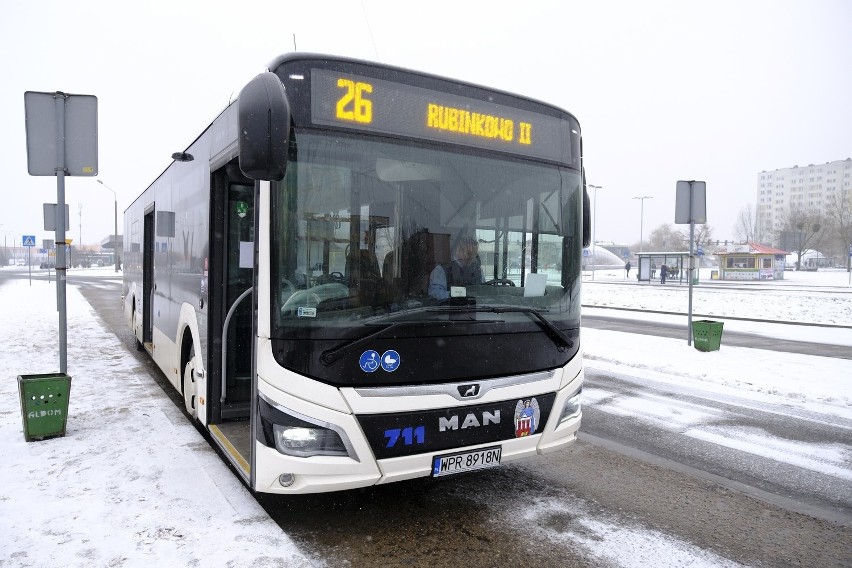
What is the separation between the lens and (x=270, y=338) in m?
3.43

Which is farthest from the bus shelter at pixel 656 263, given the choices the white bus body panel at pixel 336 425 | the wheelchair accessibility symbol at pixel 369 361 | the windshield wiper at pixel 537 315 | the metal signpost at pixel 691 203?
the wheelchair accessibility symbol at pixel 369 361

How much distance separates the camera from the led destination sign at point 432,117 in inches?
139

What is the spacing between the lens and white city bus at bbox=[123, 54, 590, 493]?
3396 millimetres

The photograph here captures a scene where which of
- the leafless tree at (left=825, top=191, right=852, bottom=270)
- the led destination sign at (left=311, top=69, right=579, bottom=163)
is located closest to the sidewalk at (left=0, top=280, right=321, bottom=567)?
the led destination sign at (left=311, top=69, right=579, bottom=163)

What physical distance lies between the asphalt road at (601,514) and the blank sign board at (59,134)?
4221 millimetres

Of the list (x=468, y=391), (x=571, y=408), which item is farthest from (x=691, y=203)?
(x=468, y=391)

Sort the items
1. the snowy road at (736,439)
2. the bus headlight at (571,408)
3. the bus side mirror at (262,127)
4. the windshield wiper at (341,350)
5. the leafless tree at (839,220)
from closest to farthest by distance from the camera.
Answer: the bus side mirror at (262,127) → the windshield wiper at (341,350) → the bus headlight at (571,408) → the snowy road at (736,439) → the leafless tree at (839,220)

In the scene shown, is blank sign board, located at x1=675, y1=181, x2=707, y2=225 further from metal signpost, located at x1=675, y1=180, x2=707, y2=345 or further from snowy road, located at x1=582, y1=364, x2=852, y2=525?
snowy road, located at x1=582, y1=364, x2=852, y2=525

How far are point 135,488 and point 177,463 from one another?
22.5 inches

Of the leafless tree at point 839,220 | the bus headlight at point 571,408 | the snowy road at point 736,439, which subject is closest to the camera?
the bus headlight at point 571,408

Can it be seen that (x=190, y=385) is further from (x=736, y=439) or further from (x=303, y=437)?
(x=736, y=439)

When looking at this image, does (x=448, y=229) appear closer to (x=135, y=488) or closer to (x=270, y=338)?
(x=270, y=338)

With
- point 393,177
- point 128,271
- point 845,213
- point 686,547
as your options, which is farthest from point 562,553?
point 845,213

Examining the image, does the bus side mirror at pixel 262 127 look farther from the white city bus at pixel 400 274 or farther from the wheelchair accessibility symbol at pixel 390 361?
the wheelchair accessibility symbol at pixel 390 361
